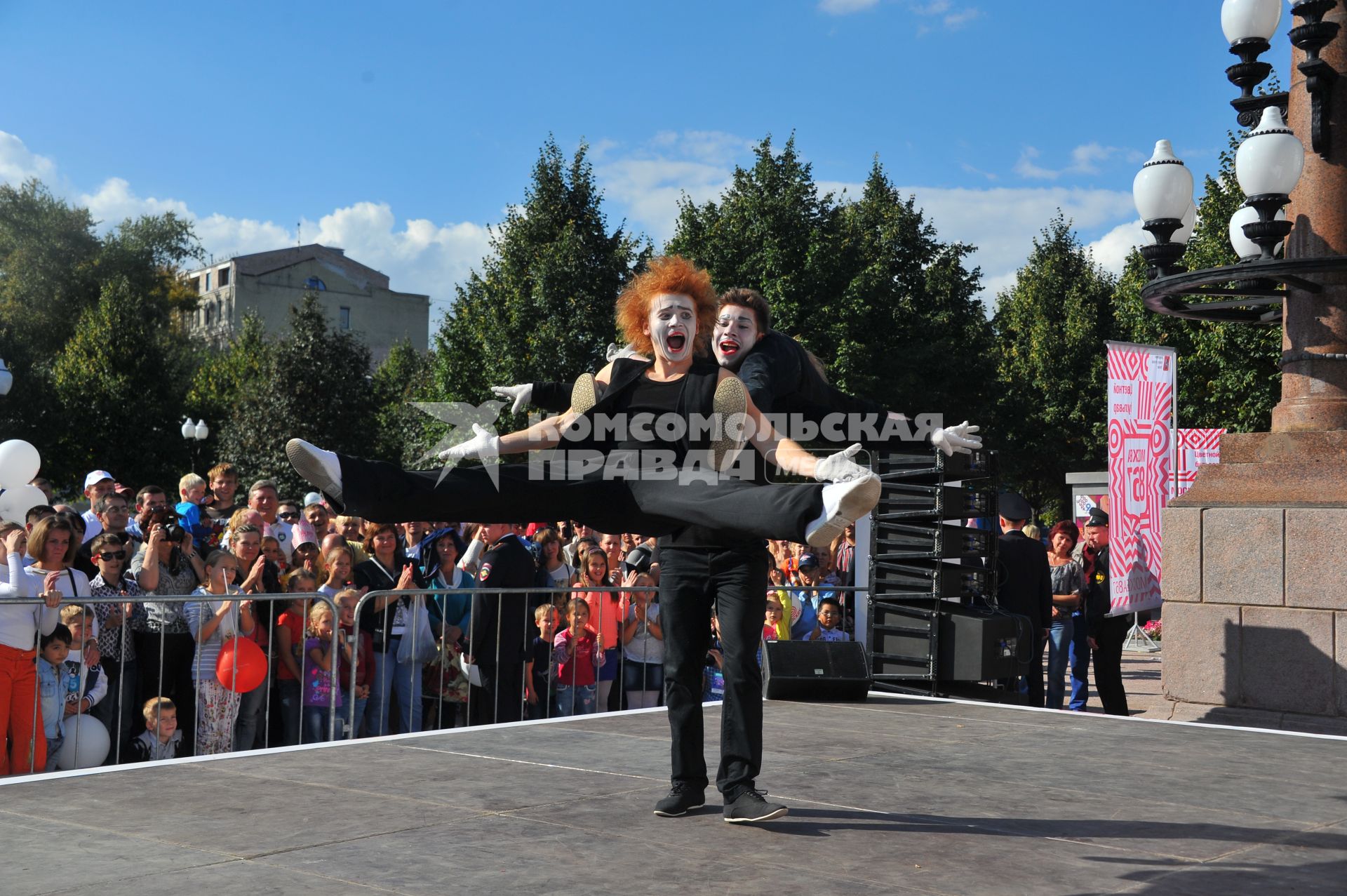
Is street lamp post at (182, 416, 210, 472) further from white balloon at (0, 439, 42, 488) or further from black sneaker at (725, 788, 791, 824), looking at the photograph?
black sneaker at (725, 788, 791, 824)

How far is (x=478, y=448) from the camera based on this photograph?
188 inches

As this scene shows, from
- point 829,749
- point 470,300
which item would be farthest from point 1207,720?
point 470,300

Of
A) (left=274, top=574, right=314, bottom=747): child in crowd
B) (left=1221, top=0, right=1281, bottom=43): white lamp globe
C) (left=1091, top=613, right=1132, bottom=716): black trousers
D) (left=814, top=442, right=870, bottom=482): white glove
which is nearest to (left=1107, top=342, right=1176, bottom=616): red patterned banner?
(left=1091, top=613, right=1132, bottom=716): black trousers

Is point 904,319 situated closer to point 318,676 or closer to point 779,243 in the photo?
point 779,243

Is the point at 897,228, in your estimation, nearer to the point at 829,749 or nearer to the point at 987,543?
the point at 987,543

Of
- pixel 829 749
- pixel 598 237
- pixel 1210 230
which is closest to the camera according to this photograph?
pixel 829 749

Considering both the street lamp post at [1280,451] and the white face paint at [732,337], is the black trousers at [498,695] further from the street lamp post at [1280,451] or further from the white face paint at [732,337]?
the street lamp post at [1280,451]

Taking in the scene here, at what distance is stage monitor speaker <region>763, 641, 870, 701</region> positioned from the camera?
341 inches

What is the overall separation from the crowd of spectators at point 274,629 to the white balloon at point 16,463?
5.81ft

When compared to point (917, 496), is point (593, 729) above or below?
below

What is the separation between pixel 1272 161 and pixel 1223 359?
23.3m

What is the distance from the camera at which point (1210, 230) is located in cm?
2970

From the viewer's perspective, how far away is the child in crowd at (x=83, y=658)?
276 inches

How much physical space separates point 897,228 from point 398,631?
3199 centimetres
